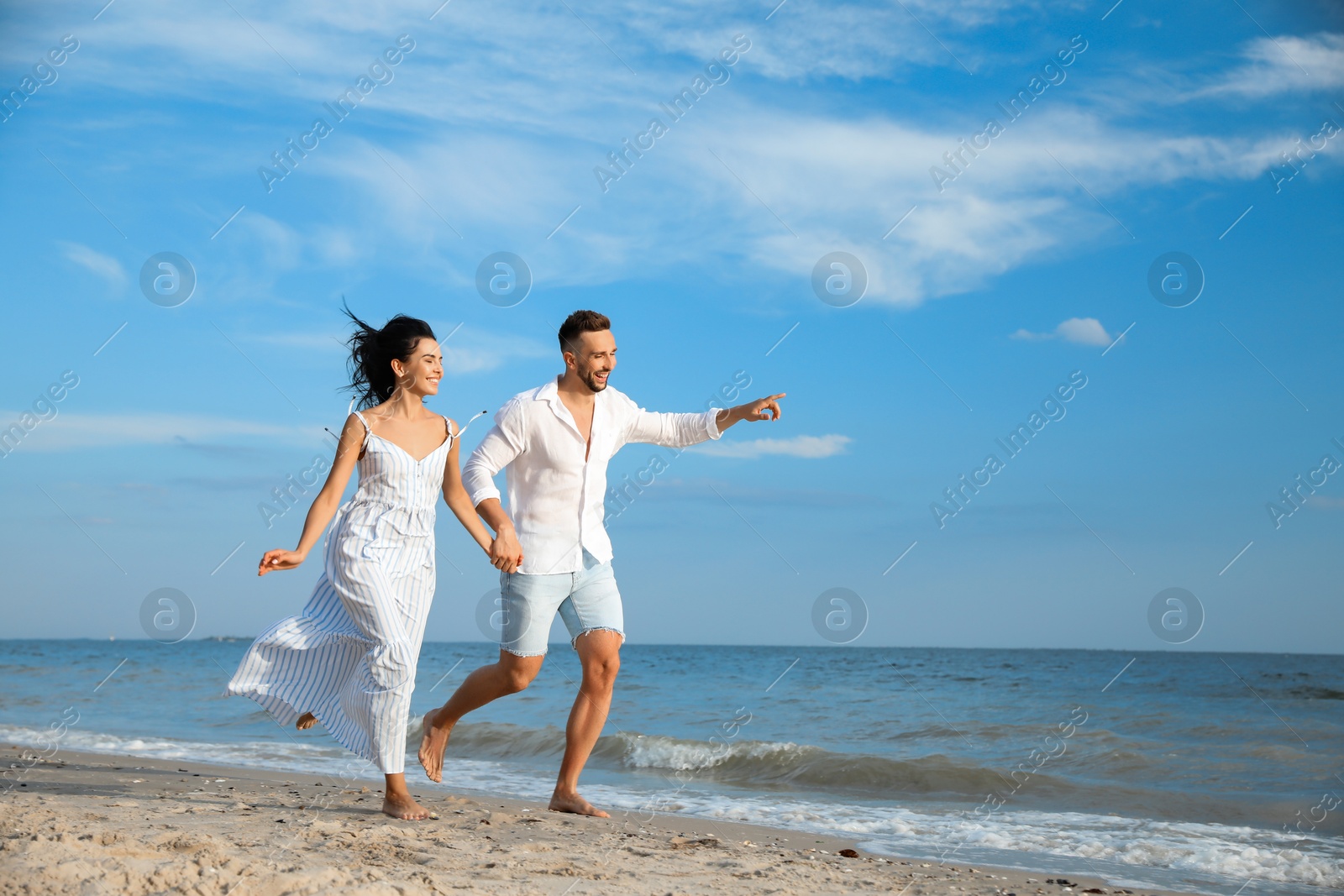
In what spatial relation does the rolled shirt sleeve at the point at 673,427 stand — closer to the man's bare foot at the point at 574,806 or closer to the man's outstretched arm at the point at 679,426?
the man's outstretched arm at the point at 679,426

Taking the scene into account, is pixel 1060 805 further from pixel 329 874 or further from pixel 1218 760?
pixel 329 874

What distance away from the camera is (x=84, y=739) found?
9484 millimetres

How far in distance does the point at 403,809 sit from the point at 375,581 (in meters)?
1.00

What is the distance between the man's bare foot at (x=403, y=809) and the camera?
14.0 feet

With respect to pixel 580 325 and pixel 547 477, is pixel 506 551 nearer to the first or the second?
pixel 547 477

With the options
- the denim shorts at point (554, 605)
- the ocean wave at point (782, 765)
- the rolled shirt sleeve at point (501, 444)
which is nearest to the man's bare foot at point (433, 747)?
the denim shorts at point (554, 605)

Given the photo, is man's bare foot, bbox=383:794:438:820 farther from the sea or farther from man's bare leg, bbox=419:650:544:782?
the sea

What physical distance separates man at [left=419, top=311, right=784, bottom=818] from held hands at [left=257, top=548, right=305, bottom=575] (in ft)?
3.02

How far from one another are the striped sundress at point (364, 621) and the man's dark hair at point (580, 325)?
947mm

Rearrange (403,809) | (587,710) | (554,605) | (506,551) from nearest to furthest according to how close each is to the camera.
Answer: (403,809) < (506,551) < (554,605) < (587,710)

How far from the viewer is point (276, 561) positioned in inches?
150

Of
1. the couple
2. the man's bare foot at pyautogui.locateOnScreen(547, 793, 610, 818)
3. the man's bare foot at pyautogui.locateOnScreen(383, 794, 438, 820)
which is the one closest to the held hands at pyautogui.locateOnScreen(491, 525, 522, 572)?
the couple

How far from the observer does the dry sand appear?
301cm

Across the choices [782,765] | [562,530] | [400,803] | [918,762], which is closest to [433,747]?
[400,803]
